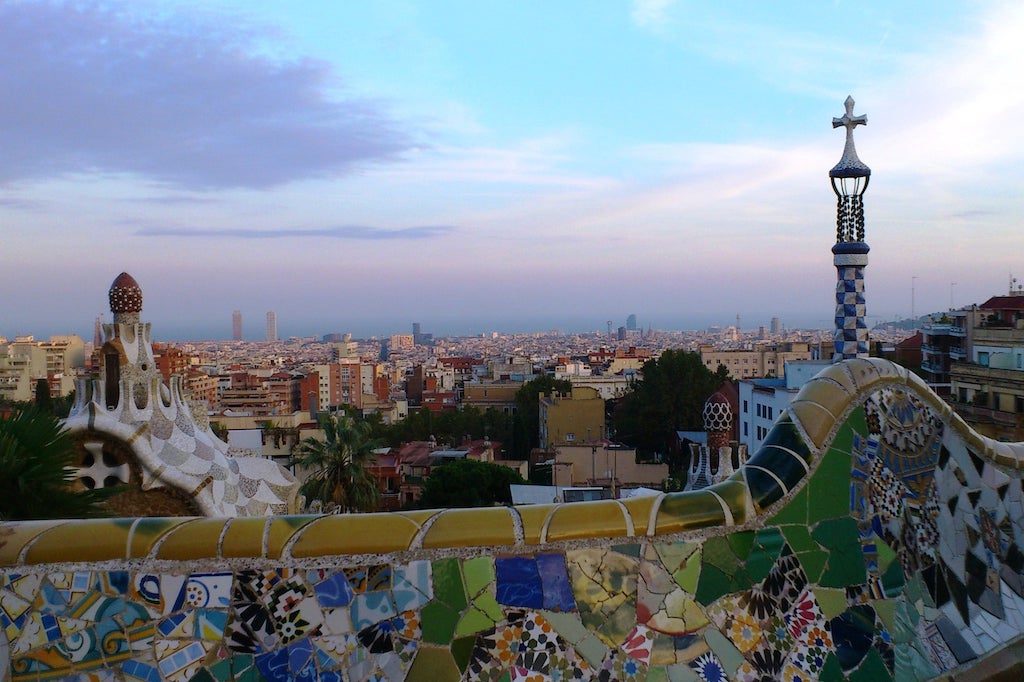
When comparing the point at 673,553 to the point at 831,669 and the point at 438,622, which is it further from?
the point at 438,622

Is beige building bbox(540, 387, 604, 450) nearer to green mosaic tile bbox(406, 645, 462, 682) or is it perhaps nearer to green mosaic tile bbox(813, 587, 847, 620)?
green mosaic tile bbox(813, 587, 847, 620)

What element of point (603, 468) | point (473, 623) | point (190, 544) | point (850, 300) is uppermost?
point (850, 300)

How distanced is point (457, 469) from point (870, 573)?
788 inches

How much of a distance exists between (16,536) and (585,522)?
1.50m

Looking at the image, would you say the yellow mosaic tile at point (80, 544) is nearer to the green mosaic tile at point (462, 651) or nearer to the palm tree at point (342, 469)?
the green mosaic tile at point (462, 651)

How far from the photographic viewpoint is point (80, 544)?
254 centimetres

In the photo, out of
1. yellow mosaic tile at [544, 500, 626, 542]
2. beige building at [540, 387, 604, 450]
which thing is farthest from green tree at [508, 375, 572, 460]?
yellow mosaic tile at [544, 500, 626, 542]

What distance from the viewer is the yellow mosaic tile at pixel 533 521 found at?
2631mm

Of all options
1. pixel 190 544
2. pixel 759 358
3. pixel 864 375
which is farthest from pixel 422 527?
pixel 759 358

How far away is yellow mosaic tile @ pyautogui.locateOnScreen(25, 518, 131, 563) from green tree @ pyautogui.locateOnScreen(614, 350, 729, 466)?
1379 inches

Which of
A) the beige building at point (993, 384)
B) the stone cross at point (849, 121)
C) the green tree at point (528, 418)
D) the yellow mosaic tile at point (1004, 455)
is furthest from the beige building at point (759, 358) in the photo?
the yellow mosaic tile at point (1004, 455)

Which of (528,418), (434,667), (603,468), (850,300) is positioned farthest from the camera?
(528,418)

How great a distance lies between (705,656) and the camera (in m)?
2.65

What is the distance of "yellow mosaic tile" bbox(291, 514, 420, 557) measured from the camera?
8.40 feet
